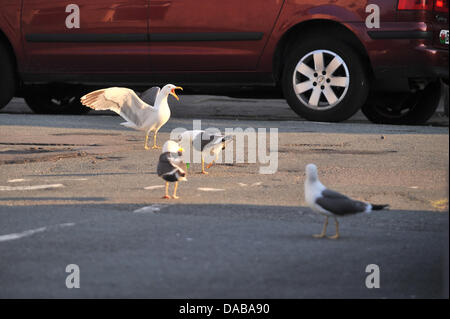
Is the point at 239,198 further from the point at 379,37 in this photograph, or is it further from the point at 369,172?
the point at 379,37

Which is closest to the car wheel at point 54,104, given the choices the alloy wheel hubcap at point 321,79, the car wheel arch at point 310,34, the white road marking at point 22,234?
the car wheel arch at point 310,34

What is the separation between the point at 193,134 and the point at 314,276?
2880 mm

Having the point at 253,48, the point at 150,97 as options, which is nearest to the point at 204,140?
the point at 150,97

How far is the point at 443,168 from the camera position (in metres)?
6.84

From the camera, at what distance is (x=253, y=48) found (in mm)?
9258

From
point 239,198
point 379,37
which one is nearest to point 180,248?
point 239,198

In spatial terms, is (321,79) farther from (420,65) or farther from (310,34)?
(420,65)

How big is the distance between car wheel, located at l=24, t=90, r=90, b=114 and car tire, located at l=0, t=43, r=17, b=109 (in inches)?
32.1

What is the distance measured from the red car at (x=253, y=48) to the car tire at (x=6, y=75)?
11 millimetres

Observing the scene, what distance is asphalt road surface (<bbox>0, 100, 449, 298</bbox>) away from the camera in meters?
3.56

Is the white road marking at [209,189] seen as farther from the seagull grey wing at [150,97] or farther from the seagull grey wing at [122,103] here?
the seagull grey wing at [150,97]

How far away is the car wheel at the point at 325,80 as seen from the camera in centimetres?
894

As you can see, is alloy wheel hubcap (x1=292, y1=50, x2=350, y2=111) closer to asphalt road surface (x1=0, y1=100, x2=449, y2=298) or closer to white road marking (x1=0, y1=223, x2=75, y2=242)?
asphalt road surface (x1=0, y1=100, x2=449, y2=298)

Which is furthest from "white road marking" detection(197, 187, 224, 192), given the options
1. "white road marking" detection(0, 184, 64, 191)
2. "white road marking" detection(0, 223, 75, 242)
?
"white road marking" detection(0, 223, 75, 242)
